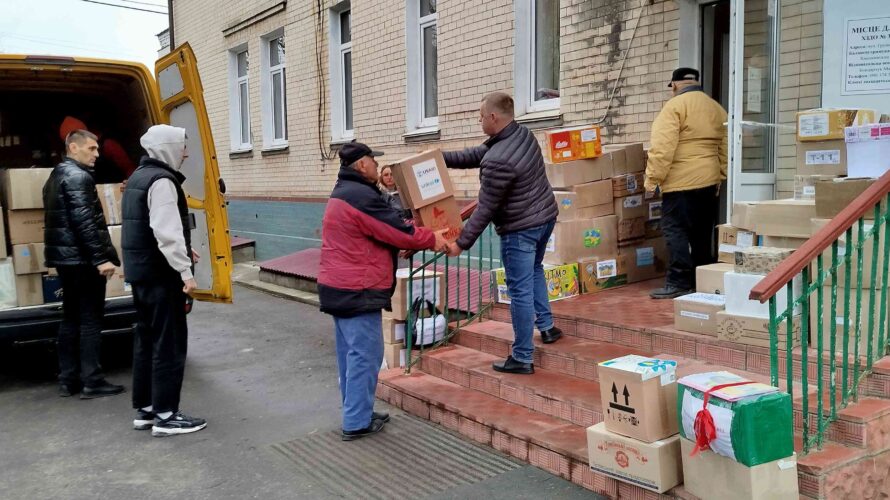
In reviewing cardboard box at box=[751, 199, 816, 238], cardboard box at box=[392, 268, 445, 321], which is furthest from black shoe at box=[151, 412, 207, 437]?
cardboard box at box=[751, 199, 816, 238]

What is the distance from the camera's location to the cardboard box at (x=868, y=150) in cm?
376

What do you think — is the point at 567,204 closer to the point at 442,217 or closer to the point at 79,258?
the point at 442,217

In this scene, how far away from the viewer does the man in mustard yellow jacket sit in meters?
5.14

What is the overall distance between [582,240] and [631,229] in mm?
559

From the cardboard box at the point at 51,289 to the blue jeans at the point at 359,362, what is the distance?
277 cm

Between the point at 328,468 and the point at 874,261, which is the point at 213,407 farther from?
the point at 874,261

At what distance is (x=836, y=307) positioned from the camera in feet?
11.5

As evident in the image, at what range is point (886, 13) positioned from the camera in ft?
14.6

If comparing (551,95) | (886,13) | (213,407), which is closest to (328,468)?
(213,407)

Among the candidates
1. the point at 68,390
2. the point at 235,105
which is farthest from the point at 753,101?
the point at 235,105

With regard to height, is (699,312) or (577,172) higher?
(577,172)

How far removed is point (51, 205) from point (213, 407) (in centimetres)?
184

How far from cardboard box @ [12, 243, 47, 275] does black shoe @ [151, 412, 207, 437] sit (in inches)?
78.3

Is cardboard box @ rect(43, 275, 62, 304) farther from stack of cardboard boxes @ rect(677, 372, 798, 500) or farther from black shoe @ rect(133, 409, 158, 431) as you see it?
stack of cardboard boxes @ rect(677, 372, 798, 500)
